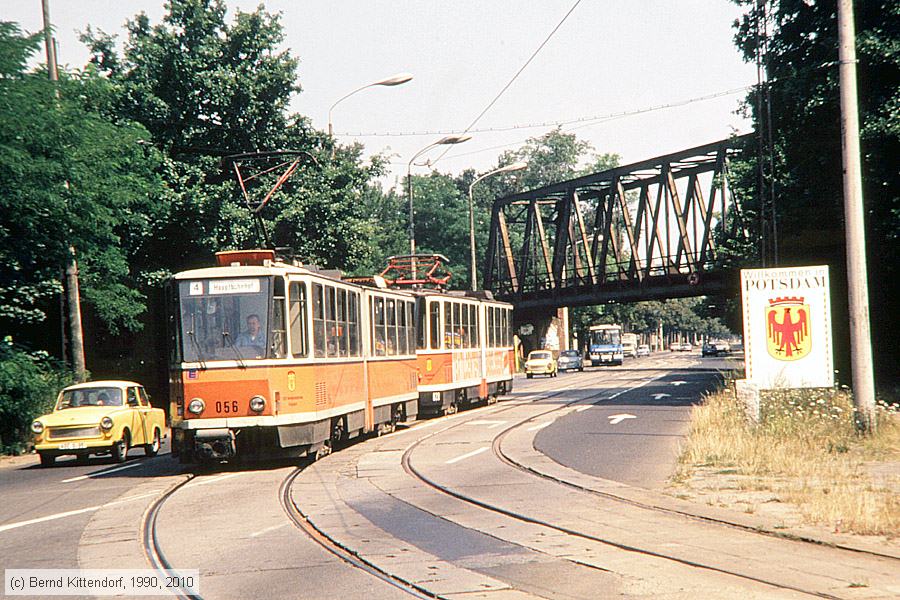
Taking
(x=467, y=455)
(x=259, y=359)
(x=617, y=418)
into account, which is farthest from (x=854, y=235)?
(x=617, y=418)

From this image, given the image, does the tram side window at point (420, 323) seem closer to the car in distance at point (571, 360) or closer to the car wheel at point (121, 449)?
the car wheel at point (121, 449)

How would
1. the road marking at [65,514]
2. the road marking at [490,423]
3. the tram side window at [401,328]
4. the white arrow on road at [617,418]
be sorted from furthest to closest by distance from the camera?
the road marking at [490,423] < the white arrow on road at [617,418] < the tram side window at [401,328] < the road marking at [65,514]

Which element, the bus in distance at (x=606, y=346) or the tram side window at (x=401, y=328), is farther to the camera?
the bus in distance at (x=606, y=346)

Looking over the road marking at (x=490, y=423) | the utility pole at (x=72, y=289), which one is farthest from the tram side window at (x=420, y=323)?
the utility pole at (x=72, y=289)

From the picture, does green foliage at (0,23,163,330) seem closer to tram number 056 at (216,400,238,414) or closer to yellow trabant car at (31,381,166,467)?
Result: yellow trabant car at (31,381,166,467)

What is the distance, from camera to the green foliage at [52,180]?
22.6 meters

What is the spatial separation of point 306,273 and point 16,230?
10070 mm

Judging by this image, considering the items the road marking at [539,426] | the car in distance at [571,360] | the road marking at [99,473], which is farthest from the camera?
the car in distance at [571,360]

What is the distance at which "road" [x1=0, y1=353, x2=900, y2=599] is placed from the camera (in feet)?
26.5

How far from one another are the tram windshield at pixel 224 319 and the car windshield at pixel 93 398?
531 cm

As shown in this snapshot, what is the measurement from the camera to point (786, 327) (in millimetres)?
19219

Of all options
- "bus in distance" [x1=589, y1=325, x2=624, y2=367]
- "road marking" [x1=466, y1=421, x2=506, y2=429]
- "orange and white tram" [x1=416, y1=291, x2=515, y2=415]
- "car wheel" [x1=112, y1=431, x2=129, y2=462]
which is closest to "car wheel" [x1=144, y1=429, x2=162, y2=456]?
"car wheel" [x1=112, y1=431, x2=129, y2=462]

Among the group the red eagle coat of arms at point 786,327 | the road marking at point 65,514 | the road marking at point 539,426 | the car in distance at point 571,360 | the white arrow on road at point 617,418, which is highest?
the red eagle coat of arms at point 786,327

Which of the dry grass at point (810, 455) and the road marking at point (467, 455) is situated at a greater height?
the dry grass at point (810, 455)
